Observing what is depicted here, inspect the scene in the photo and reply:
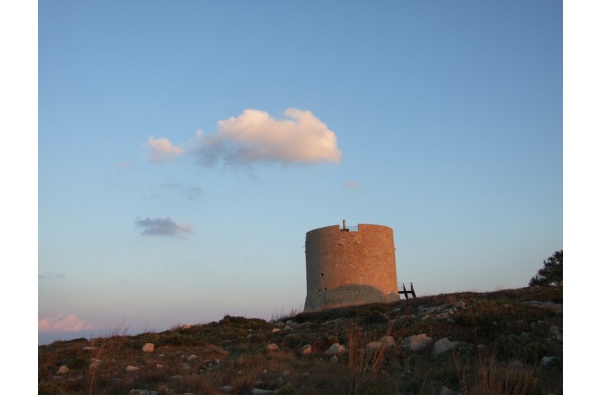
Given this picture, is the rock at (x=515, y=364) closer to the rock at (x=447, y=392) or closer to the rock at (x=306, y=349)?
Result: the rock at (x=447, y=392)

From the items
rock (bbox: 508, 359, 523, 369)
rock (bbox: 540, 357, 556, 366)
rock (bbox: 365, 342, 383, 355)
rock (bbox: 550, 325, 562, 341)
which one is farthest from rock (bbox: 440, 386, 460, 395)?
rock (bbox: 550, 325, 562, 341)

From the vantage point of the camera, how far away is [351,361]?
756 centimetres

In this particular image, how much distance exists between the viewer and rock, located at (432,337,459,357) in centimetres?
952

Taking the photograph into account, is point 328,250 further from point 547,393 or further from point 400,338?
point 547,393

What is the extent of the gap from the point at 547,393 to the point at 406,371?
2.29 metres

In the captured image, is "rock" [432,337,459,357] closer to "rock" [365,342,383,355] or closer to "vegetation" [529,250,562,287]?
"rock" [365,342,383,355]

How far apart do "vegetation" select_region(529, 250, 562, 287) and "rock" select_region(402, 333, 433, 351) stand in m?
20.6

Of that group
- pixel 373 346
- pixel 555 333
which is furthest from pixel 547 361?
pixel 373 346

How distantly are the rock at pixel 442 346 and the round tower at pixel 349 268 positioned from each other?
15851mm

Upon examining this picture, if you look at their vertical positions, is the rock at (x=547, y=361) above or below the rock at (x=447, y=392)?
above

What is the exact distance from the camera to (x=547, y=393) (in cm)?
633

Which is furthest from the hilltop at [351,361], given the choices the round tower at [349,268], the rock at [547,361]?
the round tower at [349,268]

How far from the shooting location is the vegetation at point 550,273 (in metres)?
28.2
